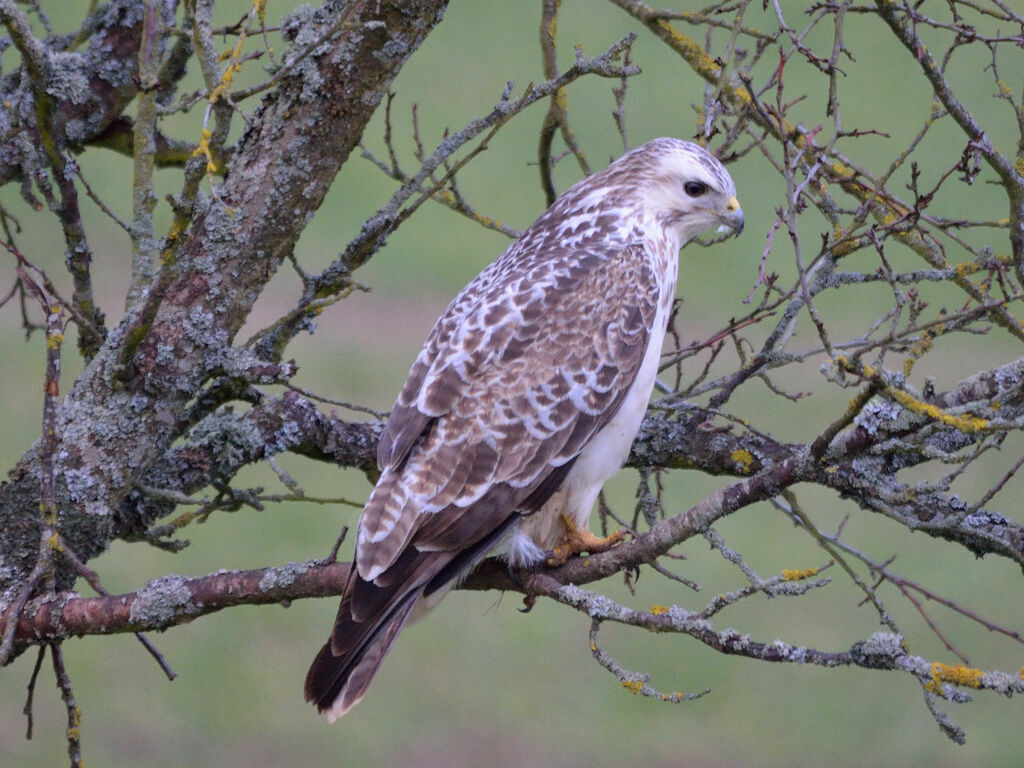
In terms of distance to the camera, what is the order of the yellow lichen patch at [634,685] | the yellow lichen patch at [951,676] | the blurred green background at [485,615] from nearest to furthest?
the yellow lichen patch at [951,676] → the yellow lichen patch at [634,685] → the blurred green background at [485,615]

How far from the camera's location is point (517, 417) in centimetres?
342

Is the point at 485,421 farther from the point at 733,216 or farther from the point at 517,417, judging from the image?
the point at 733,216

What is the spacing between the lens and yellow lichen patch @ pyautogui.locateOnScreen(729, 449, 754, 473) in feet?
11.2

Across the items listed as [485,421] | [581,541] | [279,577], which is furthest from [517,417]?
[279,577]

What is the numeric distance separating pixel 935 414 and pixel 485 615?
5.10m

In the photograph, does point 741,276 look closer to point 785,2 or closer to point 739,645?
point 785,2

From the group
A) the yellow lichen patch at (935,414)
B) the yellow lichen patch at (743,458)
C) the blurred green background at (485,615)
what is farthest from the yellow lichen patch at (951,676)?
the blurred green background at (485,615)

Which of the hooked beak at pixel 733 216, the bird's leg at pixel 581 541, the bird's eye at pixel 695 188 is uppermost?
the bird's eye at pixel 695 188

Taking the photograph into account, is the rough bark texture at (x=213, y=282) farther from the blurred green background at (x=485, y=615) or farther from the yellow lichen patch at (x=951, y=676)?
the blurred green background at (x=485, y=615)

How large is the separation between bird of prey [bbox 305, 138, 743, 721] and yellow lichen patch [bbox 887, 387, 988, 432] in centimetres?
121

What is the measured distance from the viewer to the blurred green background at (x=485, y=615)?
903 centimetres

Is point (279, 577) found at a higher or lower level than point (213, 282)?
lower

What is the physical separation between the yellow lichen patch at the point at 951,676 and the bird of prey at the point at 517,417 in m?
1.31

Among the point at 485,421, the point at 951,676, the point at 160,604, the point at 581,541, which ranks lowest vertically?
the point at 160,604
